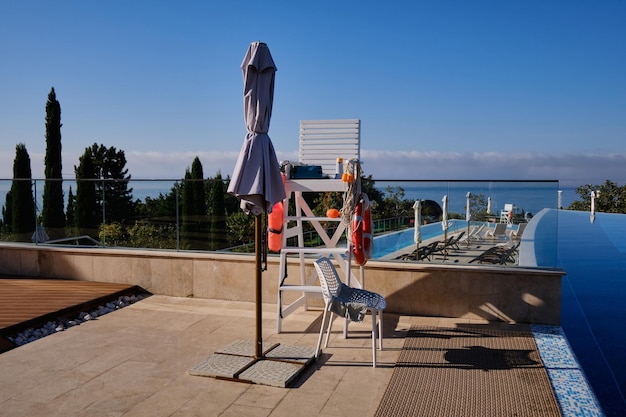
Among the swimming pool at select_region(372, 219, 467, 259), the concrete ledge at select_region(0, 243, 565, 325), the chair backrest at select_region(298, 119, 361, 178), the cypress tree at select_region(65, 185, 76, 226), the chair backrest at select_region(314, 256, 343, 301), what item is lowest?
the concrete ledge at select_region(0, 243, 565, 325)

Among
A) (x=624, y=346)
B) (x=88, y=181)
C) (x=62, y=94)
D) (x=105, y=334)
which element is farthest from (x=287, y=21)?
(x=62, y=94)

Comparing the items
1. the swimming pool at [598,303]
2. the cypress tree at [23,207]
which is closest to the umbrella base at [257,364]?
the swimming pool at [598,303]

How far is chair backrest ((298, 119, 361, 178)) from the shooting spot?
5766 mm

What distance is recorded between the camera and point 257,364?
4.31 m

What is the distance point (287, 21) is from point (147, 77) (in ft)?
19.8

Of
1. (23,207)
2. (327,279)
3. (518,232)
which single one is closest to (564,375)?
(518,232)

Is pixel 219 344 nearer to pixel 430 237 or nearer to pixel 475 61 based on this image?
pixel 430 237

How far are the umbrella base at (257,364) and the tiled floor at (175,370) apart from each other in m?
0.06

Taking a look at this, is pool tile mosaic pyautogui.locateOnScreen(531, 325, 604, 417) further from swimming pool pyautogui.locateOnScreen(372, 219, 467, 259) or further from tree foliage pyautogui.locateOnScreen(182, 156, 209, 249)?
tree foliage pyautogui.locateOnScreen(182, 156, 209, 249)

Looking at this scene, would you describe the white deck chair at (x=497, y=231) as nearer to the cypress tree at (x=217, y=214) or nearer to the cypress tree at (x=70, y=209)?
the cypress tree at (x=217, y=214)

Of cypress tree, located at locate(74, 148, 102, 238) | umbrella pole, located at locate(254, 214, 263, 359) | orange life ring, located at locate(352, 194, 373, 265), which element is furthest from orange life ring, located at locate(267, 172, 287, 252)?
cypress tree, located at locate(74, 148, 102, 238)

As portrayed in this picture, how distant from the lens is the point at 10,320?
531cm

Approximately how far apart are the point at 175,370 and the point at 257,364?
0.66 m

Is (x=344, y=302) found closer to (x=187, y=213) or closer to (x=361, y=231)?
(x=361, y=231)
